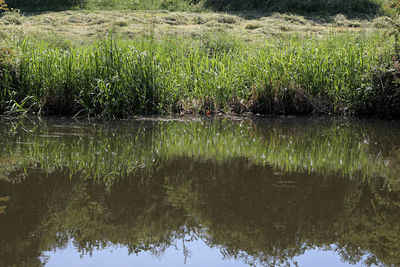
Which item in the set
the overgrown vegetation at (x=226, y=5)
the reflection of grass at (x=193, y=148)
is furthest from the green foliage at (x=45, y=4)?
the reflection of grass at (x=193, y=148)

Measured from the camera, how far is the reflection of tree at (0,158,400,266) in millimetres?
2934

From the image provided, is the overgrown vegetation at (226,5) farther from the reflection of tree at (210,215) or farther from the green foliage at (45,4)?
the reflection of tree at (210,215)

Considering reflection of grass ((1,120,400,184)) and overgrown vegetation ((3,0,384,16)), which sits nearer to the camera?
reflection of grass ((1,120,400,184))

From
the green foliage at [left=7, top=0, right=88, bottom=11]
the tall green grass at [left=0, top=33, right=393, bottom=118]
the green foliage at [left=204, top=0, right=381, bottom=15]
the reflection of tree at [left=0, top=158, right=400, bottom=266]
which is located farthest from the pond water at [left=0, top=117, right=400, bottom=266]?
the green foliage at [left=7, top=0, right=88, bottom=11]

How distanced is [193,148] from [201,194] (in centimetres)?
164

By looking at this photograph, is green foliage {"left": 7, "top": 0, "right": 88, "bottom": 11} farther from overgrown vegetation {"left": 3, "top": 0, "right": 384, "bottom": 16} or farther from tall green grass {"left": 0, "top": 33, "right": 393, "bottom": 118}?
tall green grass {"left": 0, "top": 33, "right": 393, "bottom": 118}

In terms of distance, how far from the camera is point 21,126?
6617 millimetres

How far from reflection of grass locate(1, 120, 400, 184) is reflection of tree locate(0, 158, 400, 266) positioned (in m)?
0.37

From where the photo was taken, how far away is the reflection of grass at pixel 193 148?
4617 millimetres

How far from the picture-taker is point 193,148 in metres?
5.44

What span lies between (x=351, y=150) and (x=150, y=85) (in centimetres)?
342

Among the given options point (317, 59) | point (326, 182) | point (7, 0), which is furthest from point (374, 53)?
point (7, 0)

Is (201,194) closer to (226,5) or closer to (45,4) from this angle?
(226,5)

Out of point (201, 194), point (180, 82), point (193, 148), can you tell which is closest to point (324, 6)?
point (180, 82)
